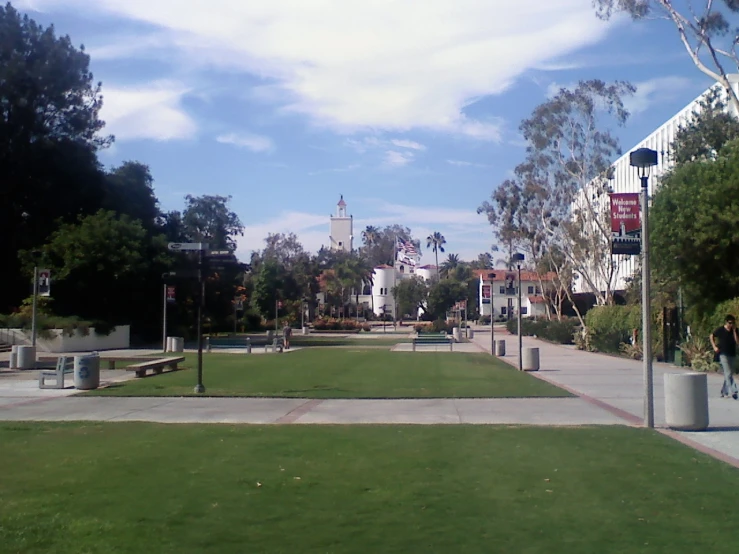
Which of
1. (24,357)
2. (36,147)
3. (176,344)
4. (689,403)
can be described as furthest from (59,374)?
(36,147)

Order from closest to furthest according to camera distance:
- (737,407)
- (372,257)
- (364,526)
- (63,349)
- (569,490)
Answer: (364,526), (569,490), (737,407), (63,349), (372,257)

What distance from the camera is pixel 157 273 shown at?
53625 mm

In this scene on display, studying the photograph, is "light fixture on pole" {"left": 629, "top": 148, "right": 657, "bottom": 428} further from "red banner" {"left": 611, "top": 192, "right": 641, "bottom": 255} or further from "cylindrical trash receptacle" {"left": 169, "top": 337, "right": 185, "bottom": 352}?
"cylindrical trash receptacle" {"left": 169, "top": 337, "right": 185, "bottom": 352}

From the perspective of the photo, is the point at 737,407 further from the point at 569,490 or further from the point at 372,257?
the point at 372,257

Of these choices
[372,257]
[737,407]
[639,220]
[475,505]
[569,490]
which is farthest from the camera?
[372,257]

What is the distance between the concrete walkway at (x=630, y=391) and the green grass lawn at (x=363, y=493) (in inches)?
32.8

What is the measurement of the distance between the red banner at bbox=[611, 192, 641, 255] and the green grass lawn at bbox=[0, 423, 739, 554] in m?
3.26

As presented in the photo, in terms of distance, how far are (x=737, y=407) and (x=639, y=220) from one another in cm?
515

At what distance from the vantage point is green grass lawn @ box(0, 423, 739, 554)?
6722mm

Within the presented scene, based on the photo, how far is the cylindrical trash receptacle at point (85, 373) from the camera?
2095 cm

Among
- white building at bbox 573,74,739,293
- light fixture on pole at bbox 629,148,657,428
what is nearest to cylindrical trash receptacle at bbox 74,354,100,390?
light fixture on pole at bbox 629,148,657,428

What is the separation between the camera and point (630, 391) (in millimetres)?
20500

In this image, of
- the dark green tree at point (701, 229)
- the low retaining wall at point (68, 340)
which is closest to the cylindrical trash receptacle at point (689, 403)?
the dark green tree at point (701, 229)

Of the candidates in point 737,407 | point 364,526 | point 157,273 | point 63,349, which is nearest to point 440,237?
point 157,273
